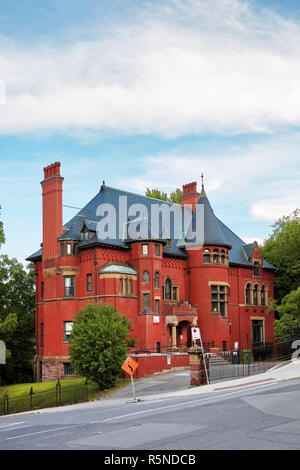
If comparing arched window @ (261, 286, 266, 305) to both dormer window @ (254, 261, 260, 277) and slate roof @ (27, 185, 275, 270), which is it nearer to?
dormer window @ (254, 261, 260, 277)

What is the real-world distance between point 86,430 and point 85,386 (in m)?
20.6

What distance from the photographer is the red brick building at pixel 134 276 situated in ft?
147

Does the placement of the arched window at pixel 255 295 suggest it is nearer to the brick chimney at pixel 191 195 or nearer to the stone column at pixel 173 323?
the brick chimney at pixel 191 195

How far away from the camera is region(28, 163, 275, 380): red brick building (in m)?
44.9

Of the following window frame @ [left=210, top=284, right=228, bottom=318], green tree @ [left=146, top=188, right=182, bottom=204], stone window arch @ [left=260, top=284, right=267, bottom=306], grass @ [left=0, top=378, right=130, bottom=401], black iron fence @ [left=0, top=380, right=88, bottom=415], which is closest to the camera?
black iron fence @ [left=0, top=380, right=88, bottom=415]

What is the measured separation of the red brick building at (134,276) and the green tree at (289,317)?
20.4 feet

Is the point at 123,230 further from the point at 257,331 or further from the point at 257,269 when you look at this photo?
the point at 257,331

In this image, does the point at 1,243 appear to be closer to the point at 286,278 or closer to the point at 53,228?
the point at 53,228

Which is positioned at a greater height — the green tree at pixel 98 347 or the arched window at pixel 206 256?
the arched window at pixel 206 256

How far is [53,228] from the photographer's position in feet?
153

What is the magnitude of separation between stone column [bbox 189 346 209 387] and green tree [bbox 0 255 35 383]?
28.3 metres

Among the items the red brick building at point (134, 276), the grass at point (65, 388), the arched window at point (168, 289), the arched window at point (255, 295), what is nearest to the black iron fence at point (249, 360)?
the red brick building at point (134, 276)

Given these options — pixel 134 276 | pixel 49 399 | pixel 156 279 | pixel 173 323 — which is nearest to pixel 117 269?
pixel 134 276

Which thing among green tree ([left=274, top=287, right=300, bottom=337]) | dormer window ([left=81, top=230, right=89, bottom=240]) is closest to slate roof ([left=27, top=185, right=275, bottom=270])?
dormer window ([left=81, top=230, right=89, bottom=240])
